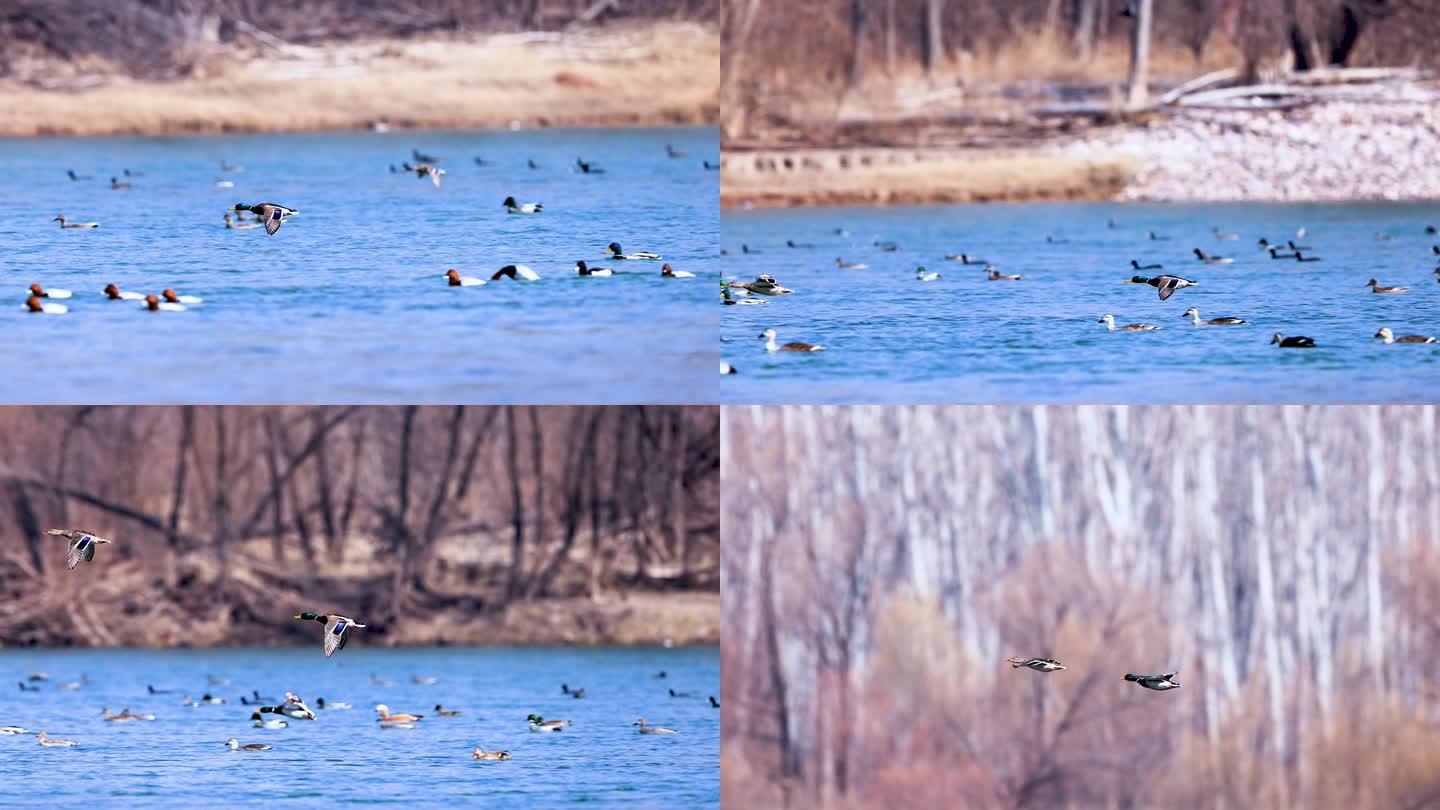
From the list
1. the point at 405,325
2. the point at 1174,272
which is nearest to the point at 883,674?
the point at 405,325

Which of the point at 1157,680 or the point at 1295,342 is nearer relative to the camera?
the point at 1157,680

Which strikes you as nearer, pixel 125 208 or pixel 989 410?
pixel 989 410

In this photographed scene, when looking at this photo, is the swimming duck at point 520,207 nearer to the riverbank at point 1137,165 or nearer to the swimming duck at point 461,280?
the swimming duck at point 461,280

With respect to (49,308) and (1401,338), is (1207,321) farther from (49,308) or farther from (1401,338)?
(49,308)

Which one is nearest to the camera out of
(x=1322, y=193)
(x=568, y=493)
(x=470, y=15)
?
(x=470, y=15)

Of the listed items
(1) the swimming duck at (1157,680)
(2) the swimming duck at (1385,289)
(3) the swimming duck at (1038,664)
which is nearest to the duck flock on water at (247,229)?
(3) the swimming duck at (1038,664)

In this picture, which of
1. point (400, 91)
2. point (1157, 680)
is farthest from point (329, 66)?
point (1157, 680)

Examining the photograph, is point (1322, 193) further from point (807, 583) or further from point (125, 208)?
point (125, 208)

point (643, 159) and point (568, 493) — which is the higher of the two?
point (643, 159)
